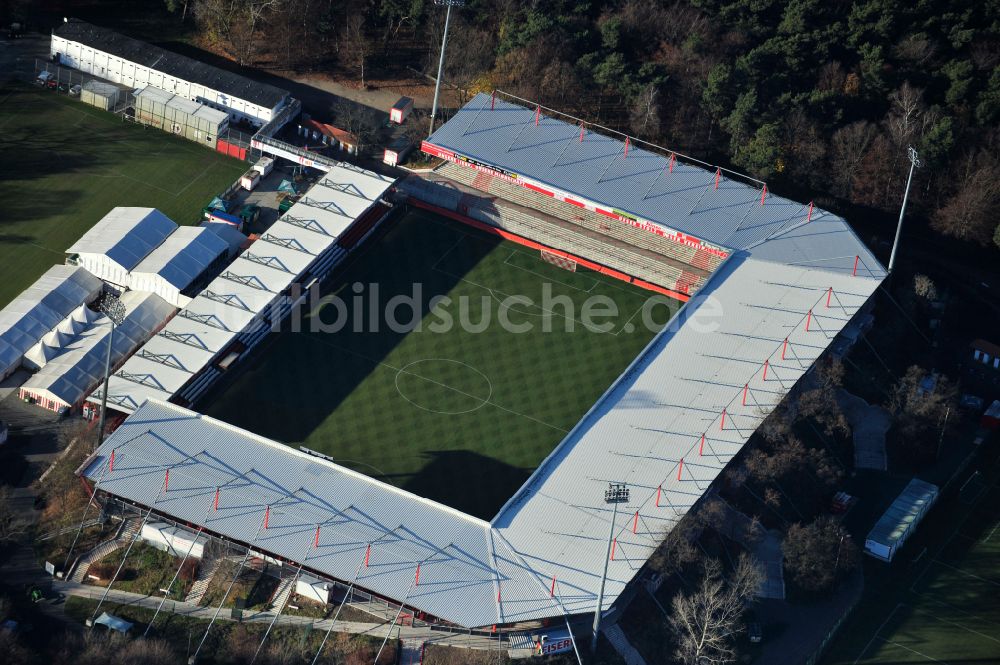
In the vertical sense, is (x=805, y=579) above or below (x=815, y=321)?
below

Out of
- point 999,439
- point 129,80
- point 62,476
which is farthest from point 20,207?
point 999,439

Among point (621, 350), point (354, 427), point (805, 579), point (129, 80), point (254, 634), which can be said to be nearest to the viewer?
point (254, 634)

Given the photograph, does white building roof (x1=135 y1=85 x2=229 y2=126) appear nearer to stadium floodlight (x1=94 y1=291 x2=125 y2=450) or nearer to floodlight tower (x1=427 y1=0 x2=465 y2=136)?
floodlight tower (x1=427 y1=0 x2=465 y2=136)

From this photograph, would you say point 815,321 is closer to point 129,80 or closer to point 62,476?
point 62,476

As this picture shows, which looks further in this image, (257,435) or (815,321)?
(815,321)

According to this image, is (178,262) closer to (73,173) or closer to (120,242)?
(120,242)

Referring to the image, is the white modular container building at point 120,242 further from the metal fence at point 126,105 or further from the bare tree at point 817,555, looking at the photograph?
the bare tree at point 817,555

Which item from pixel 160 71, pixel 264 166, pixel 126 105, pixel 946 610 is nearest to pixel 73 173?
pixel 126 105
